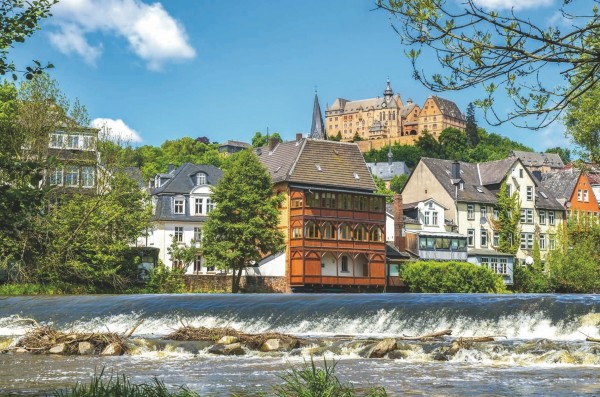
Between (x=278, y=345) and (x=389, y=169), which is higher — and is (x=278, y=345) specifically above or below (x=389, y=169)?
below

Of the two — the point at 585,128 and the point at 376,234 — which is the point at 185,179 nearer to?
the point at 376,234

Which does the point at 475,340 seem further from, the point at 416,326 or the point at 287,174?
the point at 287,174

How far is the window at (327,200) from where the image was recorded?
68375 mm

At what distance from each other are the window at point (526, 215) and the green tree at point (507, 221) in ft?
6.85

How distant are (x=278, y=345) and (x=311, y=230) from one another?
42.6 meters

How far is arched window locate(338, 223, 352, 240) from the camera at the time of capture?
6894cm

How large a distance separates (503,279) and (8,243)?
148 feet

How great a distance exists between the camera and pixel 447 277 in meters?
68.2

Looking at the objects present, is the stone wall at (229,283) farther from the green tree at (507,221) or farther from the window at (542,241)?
the window at (542,241)

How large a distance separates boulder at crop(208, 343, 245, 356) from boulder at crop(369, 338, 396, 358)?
3779mm

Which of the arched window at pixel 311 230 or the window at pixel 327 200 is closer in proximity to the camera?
the arched window at pixel 311 230

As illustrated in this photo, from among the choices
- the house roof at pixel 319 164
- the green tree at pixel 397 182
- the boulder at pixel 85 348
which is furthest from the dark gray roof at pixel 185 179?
the green tree at pixel 397 182

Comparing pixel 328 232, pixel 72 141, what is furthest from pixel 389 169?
pixel 72 141

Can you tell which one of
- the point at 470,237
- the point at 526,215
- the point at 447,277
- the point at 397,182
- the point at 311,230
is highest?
the point at 397,182
